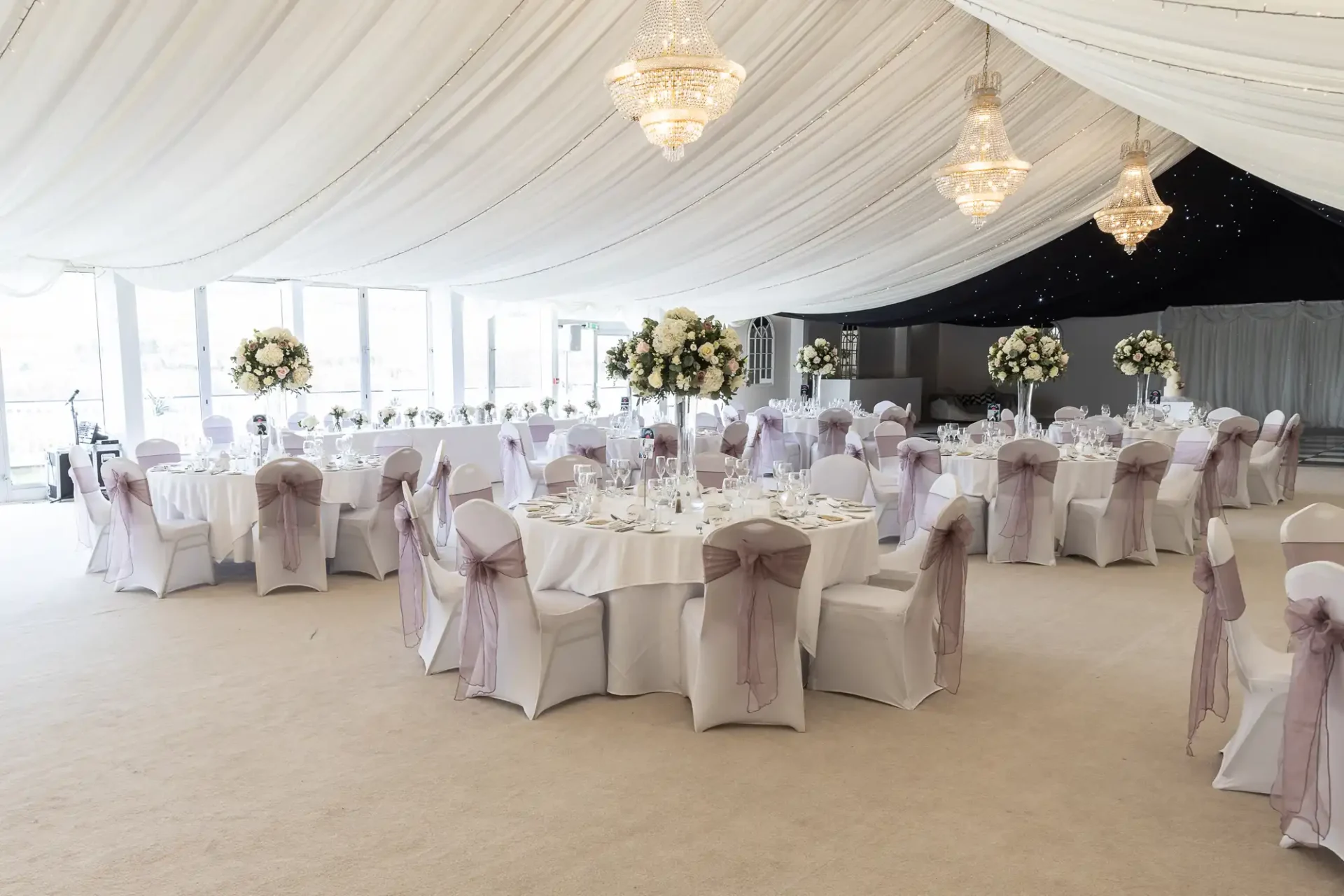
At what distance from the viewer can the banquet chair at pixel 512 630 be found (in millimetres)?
4086

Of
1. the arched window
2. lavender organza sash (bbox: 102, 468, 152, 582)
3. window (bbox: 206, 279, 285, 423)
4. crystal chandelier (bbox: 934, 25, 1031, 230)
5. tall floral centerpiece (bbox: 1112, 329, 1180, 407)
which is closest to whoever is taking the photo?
lavender organza sash (bbox: 102, 468, 152, 582)

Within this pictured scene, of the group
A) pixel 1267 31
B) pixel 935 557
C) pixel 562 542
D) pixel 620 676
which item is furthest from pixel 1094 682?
pixel 1267 31

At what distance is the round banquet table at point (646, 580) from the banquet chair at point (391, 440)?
17.3 ft

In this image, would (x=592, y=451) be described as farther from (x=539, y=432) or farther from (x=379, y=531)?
(x=379, y=531)

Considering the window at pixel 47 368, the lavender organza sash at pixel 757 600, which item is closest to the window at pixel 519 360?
the window at pixel 47 368

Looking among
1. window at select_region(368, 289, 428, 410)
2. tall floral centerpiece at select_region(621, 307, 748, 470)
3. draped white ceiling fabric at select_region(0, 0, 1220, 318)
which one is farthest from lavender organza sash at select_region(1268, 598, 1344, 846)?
window at select_region(368, 289, 428, 410)

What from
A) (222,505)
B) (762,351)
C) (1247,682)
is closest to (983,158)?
(1247,682)

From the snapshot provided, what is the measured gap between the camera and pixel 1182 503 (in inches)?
297

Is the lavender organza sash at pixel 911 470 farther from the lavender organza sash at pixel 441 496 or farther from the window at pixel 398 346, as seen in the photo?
the window at pixel 398 346

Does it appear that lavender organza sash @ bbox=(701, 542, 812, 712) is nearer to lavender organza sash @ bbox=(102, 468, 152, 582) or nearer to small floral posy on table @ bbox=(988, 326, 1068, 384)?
lavender organza sash @ bbox=(102, 468, 152, 582)

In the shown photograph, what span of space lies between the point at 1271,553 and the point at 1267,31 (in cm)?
635

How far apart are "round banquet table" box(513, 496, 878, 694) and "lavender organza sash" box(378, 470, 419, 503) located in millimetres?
2380

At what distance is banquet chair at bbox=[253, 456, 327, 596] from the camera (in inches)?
241

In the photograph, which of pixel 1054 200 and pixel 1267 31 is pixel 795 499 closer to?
pixel 1267 31
